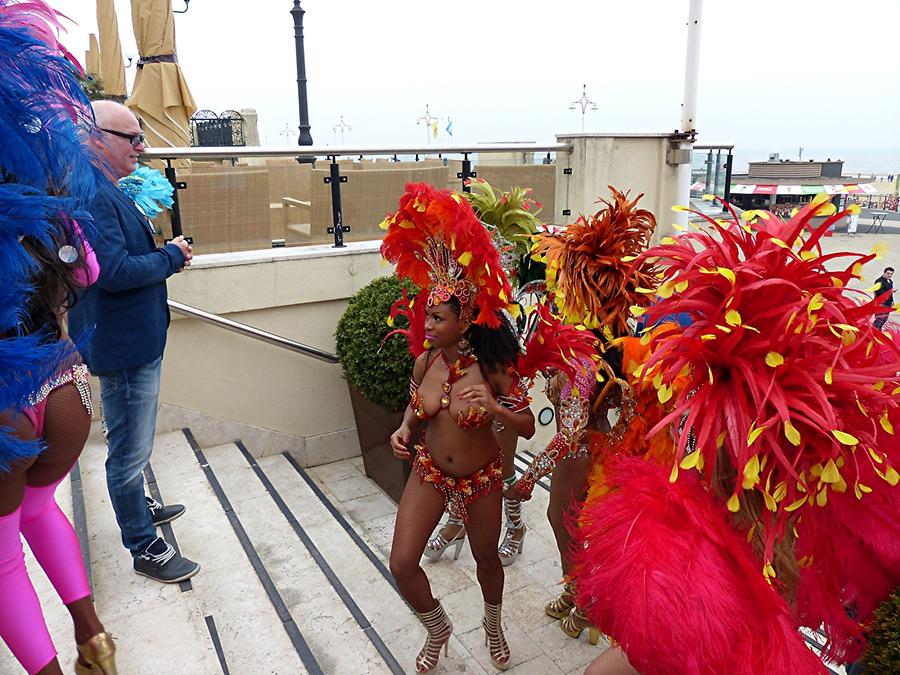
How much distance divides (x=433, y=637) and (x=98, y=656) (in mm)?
1370

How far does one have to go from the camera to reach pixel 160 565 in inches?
125

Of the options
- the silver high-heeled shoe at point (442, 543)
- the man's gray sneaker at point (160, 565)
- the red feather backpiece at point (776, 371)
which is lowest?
the silver high-heeled shoe at point (442, 543)

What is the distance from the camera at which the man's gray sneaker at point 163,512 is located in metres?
3.71

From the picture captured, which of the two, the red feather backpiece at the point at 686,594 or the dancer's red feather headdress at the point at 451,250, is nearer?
the red feather backpiece at the point at 686,594

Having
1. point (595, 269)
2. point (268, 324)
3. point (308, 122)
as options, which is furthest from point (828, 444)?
point (308, 122)

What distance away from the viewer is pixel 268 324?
16.8 ft

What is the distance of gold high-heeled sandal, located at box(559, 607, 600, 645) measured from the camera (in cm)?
320

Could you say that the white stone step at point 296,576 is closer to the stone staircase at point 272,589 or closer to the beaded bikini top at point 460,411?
the stone staircase at point 272,589

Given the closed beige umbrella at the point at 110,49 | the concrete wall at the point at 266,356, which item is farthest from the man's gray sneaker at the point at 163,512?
the closed beige umbrella at the point at 110,49

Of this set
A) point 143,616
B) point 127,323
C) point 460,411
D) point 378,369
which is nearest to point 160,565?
point 143,616

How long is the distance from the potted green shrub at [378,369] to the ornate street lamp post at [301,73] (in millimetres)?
7347

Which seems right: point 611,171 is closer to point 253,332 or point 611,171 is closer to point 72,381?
point 253,332

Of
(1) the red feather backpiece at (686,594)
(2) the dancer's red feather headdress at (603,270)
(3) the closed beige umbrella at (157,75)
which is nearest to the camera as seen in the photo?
(1) the red feather backpiece at (686,594)

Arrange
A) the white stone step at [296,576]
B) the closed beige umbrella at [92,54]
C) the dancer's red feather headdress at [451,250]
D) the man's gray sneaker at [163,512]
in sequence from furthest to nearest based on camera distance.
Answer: the closed beige umbrella at [92,54]
the man's gray sneaker at [163,512]
the white stone step at [296,576]
the dancer's red feather headdress at [451,250]
